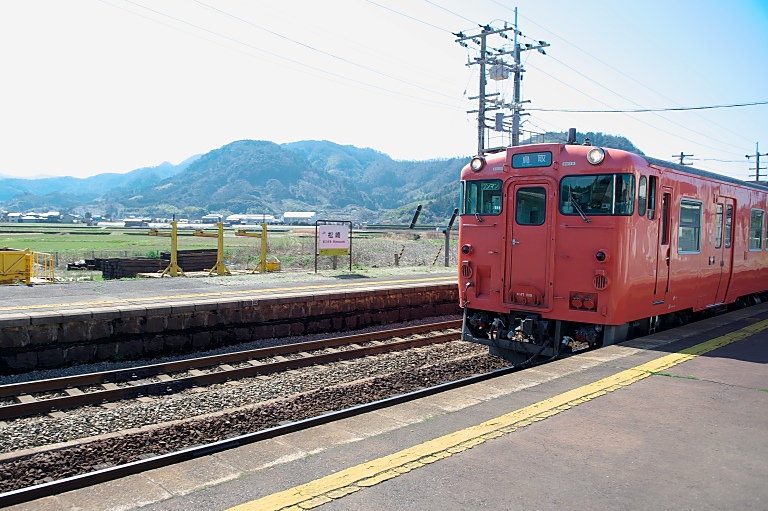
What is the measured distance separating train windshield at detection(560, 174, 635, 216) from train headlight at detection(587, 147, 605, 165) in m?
0.19

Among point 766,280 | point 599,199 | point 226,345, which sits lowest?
point 226,345

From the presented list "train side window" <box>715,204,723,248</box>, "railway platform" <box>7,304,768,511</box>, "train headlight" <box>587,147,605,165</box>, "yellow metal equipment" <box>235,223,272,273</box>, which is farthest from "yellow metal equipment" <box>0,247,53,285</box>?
"train side window" <box>715,204,723,248</box>

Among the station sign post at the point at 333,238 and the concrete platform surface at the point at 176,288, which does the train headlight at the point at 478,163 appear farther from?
the station sign post at the point at 333,238

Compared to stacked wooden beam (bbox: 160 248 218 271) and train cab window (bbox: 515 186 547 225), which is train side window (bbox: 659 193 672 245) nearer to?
train cab window (bbox: 515 186 547 225)

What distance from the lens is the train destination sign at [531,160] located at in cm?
901

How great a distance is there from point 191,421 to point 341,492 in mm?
3596

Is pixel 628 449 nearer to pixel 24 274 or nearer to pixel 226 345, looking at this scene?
pixel 226 345

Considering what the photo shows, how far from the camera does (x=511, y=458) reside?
4586mm

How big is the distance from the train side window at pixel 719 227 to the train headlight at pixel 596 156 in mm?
4218

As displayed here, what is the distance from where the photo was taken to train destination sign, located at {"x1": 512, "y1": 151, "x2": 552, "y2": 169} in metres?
9.01

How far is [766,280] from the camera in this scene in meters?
14.7

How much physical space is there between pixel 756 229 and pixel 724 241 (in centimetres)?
251

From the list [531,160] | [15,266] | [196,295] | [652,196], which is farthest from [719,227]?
[15,266]

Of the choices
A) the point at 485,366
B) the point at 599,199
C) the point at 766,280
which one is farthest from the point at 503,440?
the point at 766,280
